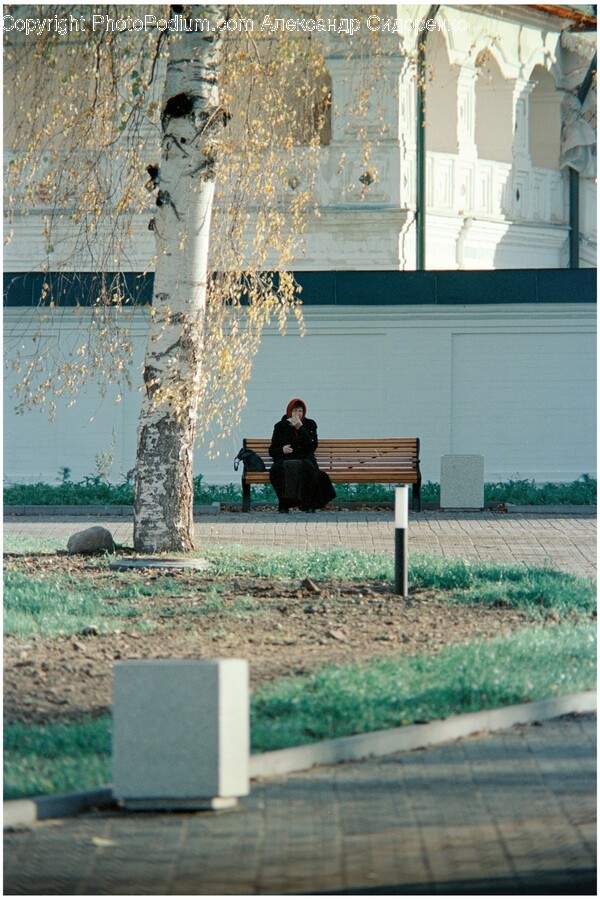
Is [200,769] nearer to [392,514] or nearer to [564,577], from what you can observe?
[564,577]

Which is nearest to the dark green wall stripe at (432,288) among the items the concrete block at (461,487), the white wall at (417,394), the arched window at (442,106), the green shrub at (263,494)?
the white wall at (417,394)

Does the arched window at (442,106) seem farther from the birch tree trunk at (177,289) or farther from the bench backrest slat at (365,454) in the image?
the birch tree trunk at (177,289)

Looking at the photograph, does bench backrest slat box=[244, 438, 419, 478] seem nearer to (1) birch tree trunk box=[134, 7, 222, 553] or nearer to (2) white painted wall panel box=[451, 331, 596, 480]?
(2) white painted wall panel box=[451, 331, 596, 480]

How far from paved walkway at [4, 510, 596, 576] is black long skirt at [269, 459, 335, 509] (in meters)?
0.23

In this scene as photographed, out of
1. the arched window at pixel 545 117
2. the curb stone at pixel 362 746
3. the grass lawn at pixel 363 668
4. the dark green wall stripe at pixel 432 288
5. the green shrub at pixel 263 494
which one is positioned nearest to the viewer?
the curb stone at pixel 362 746

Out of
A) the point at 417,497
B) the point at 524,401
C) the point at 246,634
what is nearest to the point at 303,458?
the point at 417,497

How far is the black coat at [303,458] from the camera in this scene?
64.2ft

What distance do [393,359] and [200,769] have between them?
18790 millimetres

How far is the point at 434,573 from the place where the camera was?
40.6 ft

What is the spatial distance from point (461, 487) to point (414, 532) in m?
3.53

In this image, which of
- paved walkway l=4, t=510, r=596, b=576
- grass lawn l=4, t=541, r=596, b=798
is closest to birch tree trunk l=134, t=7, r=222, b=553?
grass lawn l=4, t=541, r=596, b=798

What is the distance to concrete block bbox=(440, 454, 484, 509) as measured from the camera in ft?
68.0

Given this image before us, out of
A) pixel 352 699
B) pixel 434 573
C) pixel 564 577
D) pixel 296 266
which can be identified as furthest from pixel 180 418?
pixel 296 266

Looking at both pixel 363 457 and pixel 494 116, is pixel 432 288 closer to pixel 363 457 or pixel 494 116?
pixel 363 457
